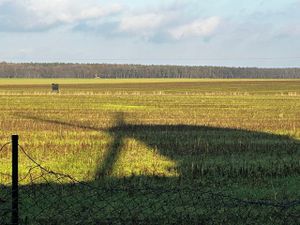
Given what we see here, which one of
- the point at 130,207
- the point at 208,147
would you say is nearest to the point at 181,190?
the point at 130,207

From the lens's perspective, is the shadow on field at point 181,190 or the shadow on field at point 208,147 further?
the shadow on field at point 208,147

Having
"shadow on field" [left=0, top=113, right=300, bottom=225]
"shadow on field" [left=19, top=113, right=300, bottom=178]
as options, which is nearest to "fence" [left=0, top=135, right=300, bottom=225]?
"shadow on field" [left=0, top=113, right=300, bottom=225]

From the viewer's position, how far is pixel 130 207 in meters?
8.95

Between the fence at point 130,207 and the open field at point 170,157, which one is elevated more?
the fence at point 130,207

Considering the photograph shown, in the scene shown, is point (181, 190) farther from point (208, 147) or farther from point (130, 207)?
point (208, 147)

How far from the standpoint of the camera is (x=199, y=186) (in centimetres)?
1128

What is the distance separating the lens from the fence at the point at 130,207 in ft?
26.3

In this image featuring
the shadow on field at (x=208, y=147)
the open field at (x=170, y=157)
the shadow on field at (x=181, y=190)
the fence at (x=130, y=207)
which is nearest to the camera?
the fence at (x=130, y=207)

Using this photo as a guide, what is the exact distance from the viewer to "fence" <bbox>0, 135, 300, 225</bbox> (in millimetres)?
8023

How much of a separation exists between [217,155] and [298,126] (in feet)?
33.5

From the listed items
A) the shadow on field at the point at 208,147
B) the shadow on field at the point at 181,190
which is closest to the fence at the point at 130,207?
the shadow on field at the point at 181,190

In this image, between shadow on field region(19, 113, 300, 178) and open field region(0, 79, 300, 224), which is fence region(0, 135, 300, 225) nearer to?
open field region(0, 79, 300, 224)

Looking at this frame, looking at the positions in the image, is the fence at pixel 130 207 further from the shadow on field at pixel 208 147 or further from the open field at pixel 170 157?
the shadow on field at pixel 208 147

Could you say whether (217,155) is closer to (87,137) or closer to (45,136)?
(87,137)
